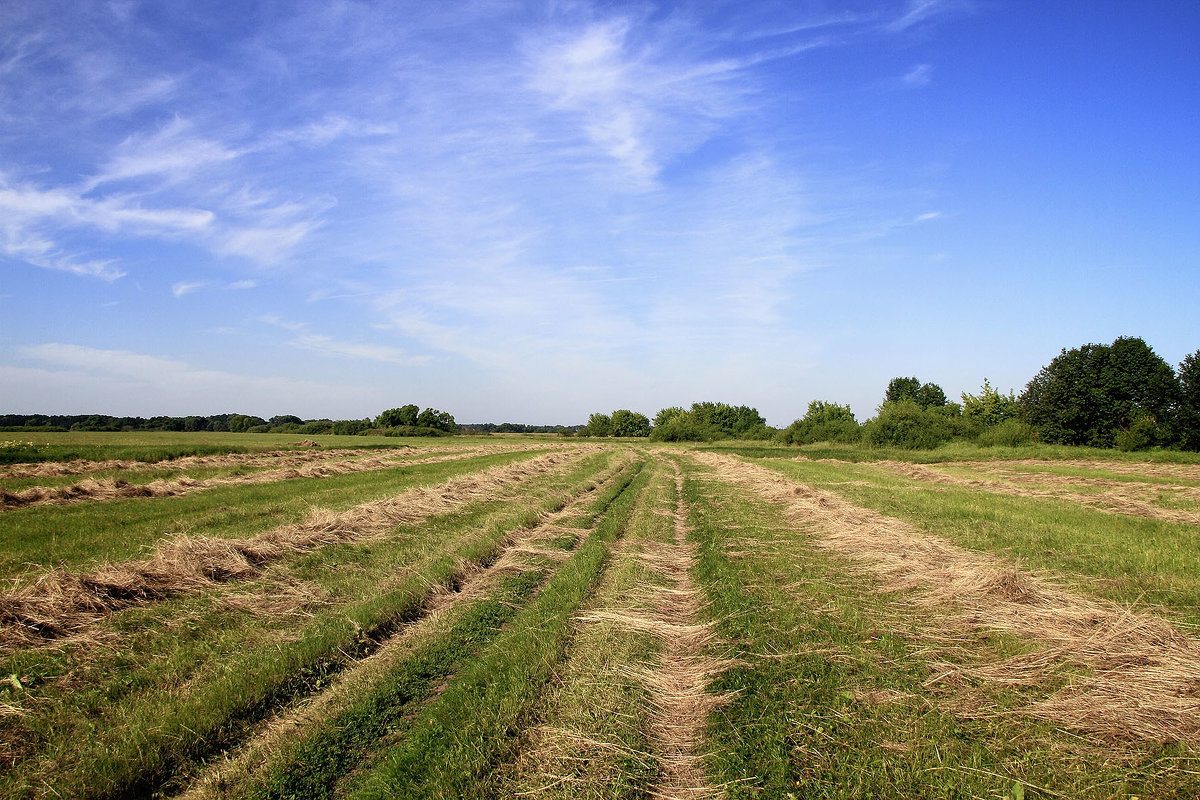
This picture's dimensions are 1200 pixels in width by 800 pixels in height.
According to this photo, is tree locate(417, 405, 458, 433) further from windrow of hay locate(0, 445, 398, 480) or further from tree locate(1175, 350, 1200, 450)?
tree locate(1175, 350, 1200, 450)

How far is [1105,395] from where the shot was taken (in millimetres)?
45406

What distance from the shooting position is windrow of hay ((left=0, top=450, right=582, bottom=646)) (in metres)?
5.55

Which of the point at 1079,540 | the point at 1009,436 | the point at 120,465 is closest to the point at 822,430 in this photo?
the point at 1009,436

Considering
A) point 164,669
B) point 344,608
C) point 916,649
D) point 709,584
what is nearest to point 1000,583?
point 916,649

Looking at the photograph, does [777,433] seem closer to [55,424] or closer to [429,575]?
[429,575]

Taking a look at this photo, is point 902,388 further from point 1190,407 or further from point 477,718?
point 477,718

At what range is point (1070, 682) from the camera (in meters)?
4.33

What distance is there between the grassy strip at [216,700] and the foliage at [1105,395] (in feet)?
187

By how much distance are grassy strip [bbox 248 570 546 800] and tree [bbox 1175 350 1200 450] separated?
Result: 2212 inches

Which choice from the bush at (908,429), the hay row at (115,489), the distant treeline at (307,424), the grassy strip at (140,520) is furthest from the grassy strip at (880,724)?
the distant treeline at (307,424)

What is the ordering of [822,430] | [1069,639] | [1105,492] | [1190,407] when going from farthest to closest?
[822,430], [1190,407], [1105,492], [1069,639]

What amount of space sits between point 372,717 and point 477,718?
85 centimetres

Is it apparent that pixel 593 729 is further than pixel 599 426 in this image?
No

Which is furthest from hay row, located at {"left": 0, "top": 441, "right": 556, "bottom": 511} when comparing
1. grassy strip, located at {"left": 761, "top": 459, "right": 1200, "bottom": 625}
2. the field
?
grassy strip, located at {"left": 761, "top": 459, "right": 1200, "bottom": 625}
